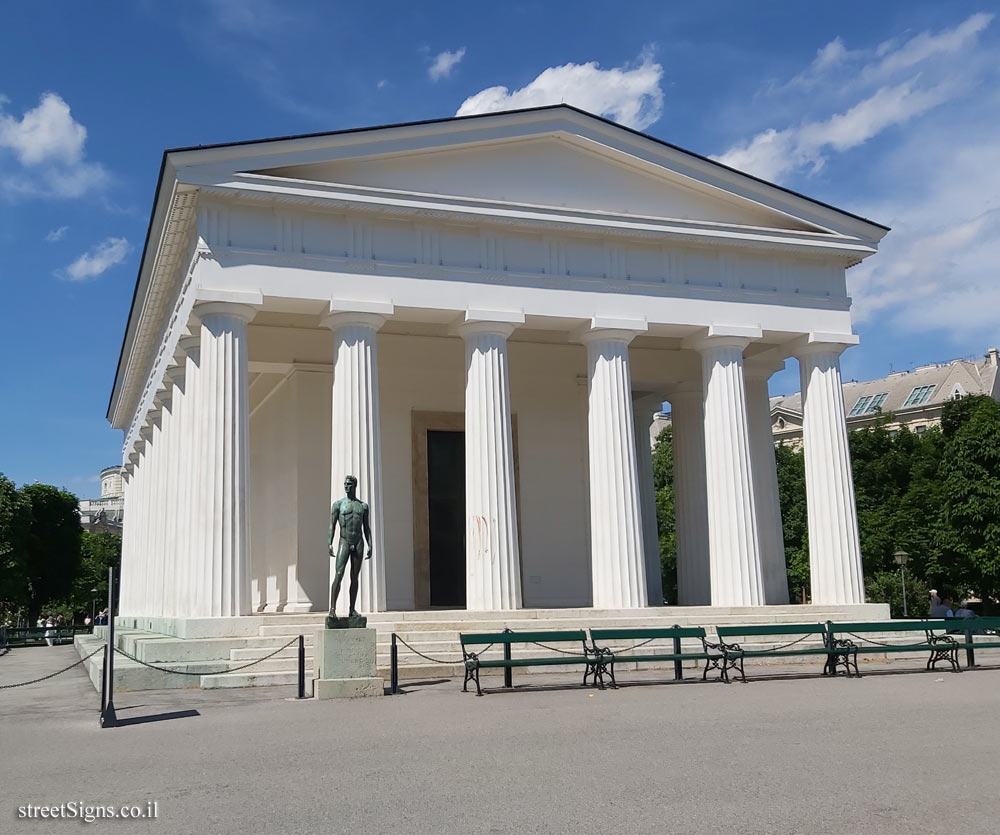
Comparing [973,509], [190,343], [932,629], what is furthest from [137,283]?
[973,509]

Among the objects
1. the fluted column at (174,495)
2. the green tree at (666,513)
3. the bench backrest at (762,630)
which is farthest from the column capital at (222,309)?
the green tree at (666,513)

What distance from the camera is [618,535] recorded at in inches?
1018

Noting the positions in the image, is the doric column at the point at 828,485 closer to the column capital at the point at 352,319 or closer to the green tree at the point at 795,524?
the column capital at the point at 352,319

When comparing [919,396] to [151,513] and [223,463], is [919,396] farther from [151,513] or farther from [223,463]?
[223,463]

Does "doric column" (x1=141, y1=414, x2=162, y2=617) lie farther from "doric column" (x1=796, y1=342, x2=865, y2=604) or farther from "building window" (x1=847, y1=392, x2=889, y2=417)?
"building window" (x1=847, y1=392, x2=889, y2=417)

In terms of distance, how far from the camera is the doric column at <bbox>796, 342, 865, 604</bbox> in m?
28.0

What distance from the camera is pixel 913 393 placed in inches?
3629

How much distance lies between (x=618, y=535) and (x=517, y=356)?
974cm

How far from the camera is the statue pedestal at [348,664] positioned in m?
16.3

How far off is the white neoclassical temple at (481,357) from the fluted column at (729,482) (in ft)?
0.21

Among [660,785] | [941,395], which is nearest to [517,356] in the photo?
[660,785]

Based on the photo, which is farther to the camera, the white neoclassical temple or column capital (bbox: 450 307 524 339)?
column capital (bbox: 450 307 524 339)

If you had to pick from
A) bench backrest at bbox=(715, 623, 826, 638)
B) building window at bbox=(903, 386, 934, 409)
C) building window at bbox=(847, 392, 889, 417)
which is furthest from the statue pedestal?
building window at bbox=(847, 392, 889, 417)

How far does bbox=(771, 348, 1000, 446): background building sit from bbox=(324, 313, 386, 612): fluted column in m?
63.3
